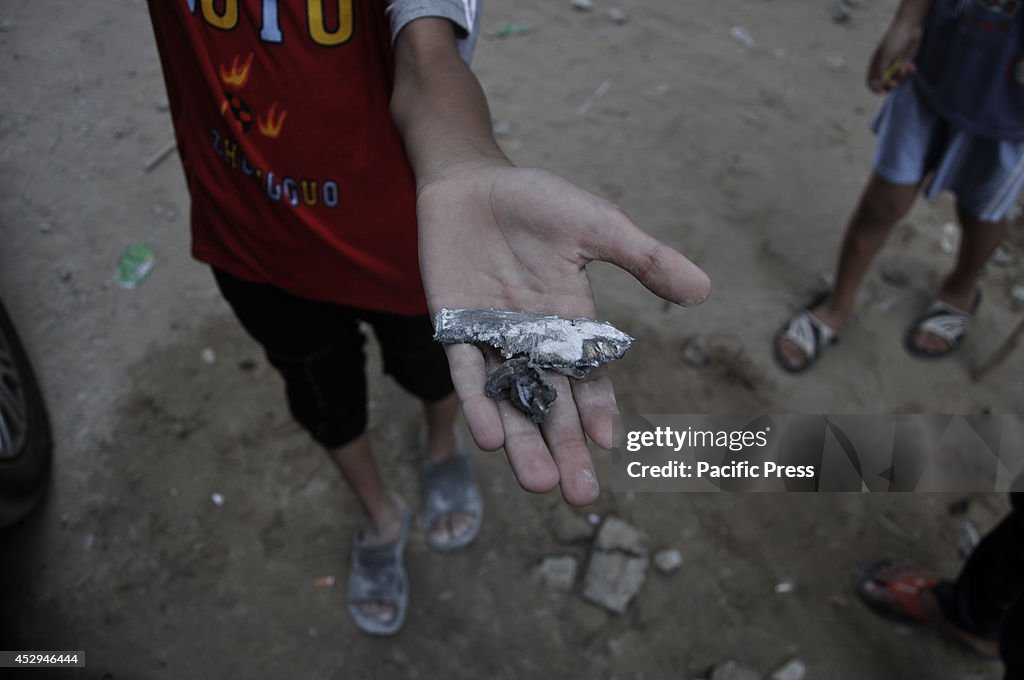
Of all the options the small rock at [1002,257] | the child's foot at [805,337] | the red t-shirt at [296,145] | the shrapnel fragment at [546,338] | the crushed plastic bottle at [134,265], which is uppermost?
the red t-shirt at [296,145]

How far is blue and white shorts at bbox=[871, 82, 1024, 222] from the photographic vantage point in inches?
106

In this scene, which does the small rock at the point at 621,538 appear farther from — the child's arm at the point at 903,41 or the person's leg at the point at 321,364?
the child's arm at the point at 903,41

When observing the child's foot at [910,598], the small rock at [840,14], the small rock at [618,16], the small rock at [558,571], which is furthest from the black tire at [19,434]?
the small rock at [840,14]

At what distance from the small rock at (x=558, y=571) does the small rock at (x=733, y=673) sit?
611mm

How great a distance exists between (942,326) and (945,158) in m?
1.04

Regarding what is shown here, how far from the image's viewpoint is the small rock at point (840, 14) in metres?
5.47

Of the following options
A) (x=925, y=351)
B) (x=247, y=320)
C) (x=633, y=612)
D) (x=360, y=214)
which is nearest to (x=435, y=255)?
(x=360, y=214)

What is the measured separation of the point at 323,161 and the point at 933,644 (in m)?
2.78

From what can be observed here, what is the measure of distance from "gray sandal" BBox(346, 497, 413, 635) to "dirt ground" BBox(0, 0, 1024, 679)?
6 cm

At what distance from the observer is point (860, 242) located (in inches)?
125

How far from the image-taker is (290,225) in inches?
71.3

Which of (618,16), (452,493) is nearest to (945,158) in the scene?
(452,493)

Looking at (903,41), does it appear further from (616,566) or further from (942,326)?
(616,566)

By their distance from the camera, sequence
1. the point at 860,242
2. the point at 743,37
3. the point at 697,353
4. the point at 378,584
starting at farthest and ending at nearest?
the point at 743,37, the point at 697,353, the point at 860,242, the point at 378,584
